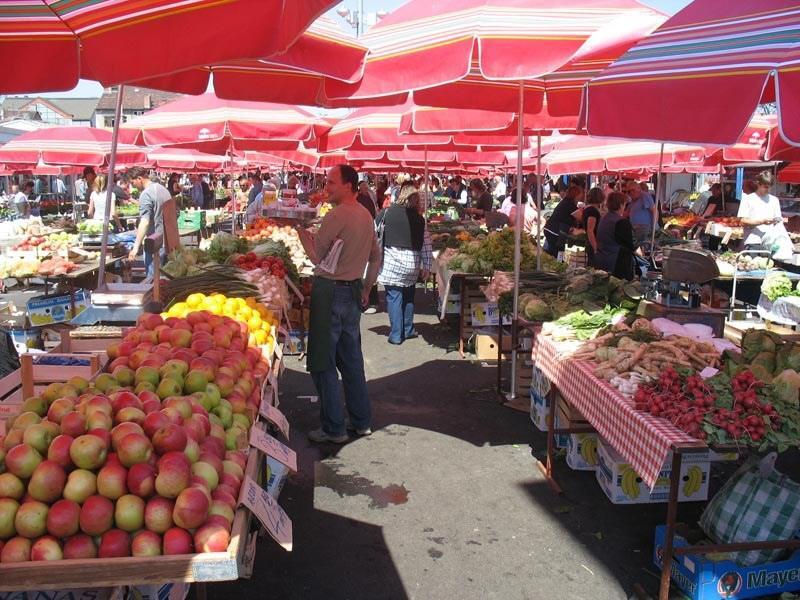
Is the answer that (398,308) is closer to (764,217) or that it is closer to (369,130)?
(369,130)

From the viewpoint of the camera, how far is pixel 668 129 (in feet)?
10.3

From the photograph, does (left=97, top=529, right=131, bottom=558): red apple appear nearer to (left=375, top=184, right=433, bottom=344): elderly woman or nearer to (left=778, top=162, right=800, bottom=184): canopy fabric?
(left=375, top=184, right=433, bottom=344): elderly woman

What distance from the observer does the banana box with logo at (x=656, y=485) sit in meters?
4.55

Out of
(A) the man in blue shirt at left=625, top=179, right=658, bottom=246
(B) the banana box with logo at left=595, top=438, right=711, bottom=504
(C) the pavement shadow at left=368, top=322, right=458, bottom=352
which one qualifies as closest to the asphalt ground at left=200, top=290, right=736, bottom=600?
(B) the banana box with logo at left=595, top=438, right=711, bottom=504

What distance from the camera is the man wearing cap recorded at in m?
5.48

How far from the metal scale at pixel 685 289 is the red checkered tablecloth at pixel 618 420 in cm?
100

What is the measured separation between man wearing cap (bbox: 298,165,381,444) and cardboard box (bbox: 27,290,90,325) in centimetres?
372

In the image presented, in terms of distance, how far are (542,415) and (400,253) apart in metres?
3.61

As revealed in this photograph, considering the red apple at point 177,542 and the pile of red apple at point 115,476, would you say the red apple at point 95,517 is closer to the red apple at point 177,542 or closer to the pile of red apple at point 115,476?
the pile of red apple at point 115,476

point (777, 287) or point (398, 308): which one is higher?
point (777, 287)

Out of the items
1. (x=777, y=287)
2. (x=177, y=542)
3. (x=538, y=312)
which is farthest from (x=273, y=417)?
(x=777, y=287)

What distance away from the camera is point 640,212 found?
52.9 ft

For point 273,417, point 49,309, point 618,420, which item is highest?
point 273,417

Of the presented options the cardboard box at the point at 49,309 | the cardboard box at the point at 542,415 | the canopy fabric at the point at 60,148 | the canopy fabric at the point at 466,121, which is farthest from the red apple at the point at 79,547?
the canopy fabric at the point at 60,148
